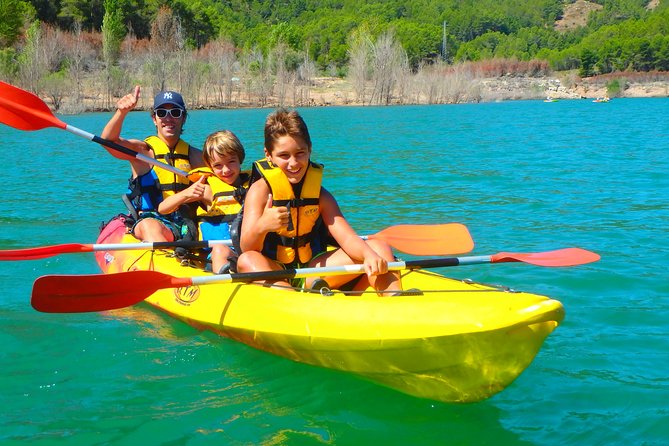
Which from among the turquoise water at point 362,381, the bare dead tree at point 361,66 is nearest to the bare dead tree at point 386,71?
the bare dead tree at point 361,66

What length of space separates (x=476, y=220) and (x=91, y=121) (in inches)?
973

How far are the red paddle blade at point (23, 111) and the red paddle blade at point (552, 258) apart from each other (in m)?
4.04

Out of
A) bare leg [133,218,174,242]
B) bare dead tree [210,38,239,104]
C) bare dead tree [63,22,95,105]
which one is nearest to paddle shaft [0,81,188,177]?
bare leg [133,218,174,242]

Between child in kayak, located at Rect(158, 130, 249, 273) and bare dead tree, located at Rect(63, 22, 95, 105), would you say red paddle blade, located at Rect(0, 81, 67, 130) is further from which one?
bare dead tree, located at Rect(63, 22, 95, 105)

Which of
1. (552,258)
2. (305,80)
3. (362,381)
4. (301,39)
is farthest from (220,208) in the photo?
(301,39)

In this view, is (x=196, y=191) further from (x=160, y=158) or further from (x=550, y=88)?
(x=550, y=88)

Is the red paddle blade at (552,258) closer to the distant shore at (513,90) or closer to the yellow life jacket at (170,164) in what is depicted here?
the yellow life jacket at (170,164)

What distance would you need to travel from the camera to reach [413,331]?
3.45 metres

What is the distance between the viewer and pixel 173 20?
58.3 meters

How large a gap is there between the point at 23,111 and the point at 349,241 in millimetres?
3721

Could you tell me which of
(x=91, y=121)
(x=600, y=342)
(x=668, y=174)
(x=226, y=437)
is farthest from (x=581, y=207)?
(x=91, y=121)

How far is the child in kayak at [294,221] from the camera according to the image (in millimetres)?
4012

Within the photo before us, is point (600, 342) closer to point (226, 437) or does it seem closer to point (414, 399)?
point (414, 399)

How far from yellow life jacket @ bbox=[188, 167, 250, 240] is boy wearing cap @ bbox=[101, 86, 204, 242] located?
43cm
